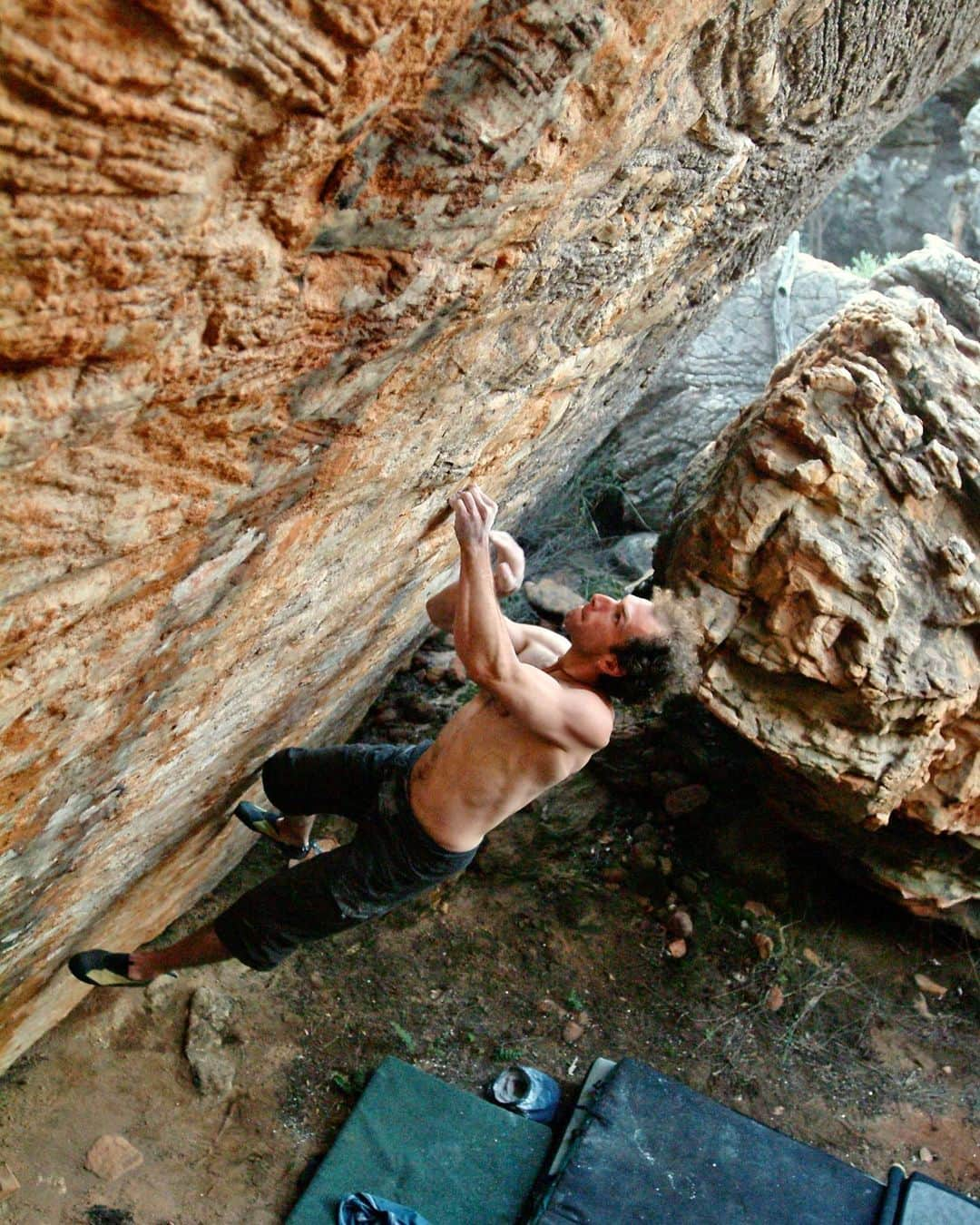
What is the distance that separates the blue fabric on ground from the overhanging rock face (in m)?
1.36

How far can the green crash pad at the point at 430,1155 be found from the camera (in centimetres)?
361

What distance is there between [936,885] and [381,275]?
3.80 metres

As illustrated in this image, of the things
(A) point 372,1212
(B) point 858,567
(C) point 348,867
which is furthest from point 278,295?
(A) point 372,1212

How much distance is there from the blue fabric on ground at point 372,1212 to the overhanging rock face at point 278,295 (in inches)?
53.7

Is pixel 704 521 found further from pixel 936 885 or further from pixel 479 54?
pixel 479 54

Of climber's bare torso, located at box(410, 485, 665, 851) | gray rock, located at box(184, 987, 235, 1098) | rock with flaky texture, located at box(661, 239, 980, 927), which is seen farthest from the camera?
gray rock, located at box(184, 987, 235, 1098)

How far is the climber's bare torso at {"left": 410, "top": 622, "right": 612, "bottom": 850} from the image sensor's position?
2.58 m

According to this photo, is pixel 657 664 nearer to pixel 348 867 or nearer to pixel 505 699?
pixel 505 699

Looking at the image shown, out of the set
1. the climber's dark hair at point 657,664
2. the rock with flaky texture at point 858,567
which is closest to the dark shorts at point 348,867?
the climber's dark hair at point 657,664

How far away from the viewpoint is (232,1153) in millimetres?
3697

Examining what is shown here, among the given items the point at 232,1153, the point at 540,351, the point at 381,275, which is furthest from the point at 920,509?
the point at 232,1153

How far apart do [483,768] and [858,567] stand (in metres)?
1.48

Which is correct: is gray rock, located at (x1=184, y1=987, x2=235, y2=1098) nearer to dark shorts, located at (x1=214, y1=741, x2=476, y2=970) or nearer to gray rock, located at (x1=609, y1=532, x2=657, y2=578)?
dark shorts, located at (x1=214, y1=741, x2=476, y2=970)

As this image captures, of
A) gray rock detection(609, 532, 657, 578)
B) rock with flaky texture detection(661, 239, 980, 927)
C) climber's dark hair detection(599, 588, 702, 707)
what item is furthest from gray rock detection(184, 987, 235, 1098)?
gray rock detection(609, 532, 657, 578)
